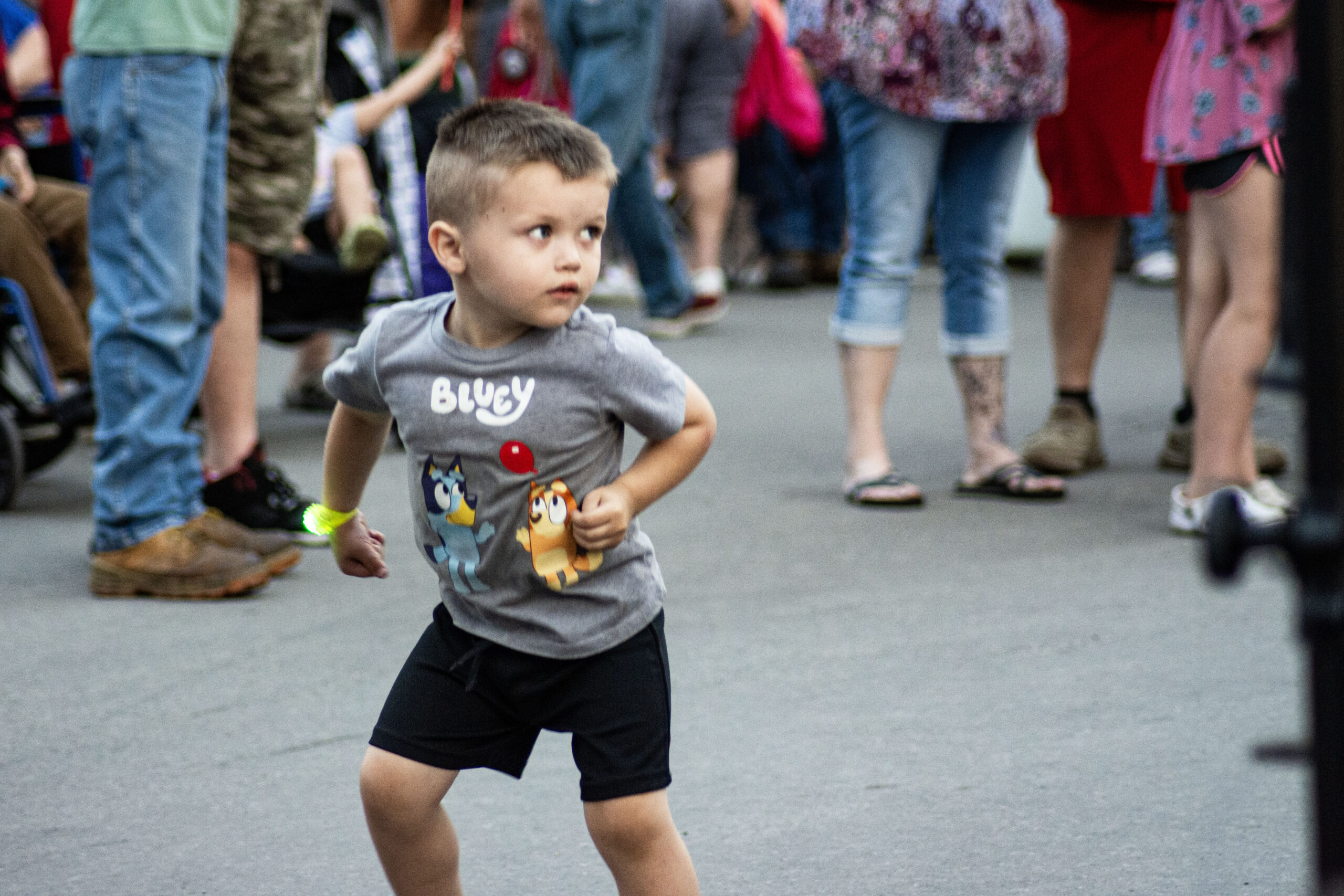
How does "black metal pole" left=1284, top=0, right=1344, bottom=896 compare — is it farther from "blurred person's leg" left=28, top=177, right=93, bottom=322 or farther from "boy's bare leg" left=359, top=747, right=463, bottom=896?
"blurred person's leg" left=28, top=177, right=93, bottom=322

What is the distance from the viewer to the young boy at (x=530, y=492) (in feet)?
6.04

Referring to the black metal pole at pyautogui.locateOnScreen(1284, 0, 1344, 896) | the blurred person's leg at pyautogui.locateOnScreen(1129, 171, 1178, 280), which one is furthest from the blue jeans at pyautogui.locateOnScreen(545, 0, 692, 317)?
the black metal pole at pyautogui.locateOnScreen(1284, 0, 1344, 896)

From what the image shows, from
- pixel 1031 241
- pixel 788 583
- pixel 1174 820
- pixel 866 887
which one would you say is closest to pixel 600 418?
pixel 866 887

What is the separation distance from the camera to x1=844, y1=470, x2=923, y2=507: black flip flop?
4.55 m

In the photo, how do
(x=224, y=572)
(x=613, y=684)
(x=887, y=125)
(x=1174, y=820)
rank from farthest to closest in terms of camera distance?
(x=887, y=125), (x=224, y=572), (x=1174, y=820), (x=613, y=684)

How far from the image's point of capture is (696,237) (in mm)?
9148

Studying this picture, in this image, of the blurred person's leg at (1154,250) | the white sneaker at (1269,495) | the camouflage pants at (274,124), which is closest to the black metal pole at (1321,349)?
the white sneaker at (1269,495)

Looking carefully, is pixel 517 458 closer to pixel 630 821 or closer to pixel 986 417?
pixel 630 821

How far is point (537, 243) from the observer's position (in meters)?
1.83

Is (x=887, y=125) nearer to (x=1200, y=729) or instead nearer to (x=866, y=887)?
(x=1200, y=729)

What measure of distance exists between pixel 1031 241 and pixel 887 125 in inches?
260

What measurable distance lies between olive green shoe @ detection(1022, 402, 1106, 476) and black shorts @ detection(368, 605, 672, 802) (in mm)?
3257

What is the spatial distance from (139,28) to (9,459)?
1584mm

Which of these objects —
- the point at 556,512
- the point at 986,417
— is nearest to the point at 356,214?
the point at 986,417
